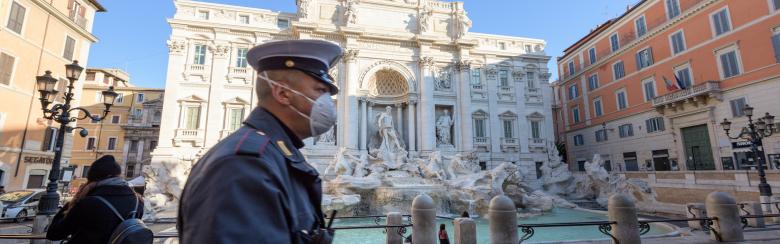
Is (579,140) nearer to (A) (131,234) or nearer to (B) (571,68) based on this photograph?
(B) (571,68)

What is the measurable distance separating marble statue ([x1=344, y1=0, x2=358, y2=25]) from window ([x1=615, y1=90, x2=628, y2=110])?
20297mm

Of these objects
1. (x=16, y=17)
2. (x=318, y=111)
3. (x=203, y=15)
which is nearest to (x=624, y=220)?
(x=318, y=111)

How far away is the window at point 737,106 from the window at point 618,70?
7909 millimetres

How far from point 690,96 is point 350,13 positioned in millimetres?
20767

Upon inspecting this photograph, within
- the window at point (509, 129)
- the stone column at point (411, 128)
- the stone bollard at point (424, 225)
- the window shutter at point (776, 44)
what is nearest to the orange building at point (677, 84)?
the window shutter at point (776, 44)

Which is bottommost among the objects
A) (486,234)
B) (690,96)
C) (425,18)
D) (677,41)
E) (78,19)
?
(486,234)

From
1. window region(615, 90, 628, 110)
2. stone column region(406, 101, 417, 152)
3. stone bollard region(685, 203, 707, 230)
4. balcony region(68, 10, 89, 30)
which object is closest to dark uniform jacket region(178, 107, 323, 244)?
stone bollard region(685, 203, 707, 230)

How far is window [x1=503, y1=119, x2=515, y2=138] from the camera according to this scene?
26.0 metres

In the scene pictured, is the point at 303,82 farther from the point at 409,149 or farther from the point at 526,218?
the point at 409,149

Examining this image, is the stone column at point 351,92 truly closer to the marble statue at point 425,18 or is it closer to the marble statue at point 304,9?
the marble statue at point 304,9

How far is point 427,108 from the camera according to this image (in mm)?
23672

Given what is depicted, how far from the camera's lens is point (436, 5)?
26.2 metres

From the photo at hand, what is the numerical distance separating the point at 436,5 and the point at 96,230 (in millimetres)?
25936

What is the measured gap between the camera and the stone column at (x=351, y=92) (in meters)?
21.8
